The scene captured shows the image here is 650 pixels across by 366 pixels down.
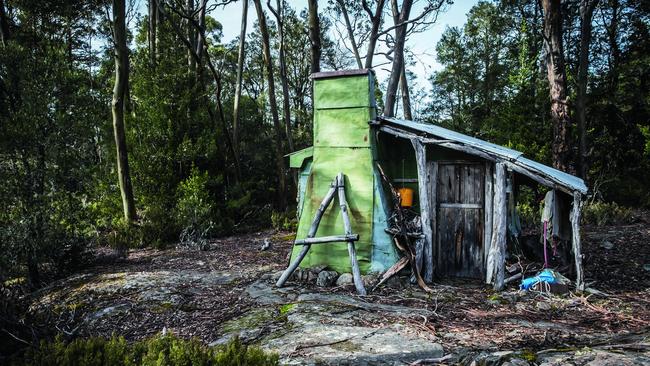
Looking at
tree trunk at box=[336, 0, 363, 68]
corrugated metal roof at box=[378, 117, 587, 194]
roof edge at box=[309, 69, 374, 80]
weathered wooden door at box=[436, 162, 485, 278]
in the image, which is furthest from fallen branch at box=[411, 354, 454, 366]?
tree trunk at box=[336, 0, 363, 68]

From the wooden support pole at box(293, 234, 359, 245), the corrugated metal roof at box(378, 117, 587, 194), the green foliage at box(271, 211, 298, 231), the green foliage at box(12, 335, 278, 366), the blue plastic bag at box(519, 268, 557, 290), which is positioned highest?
the corrugated metal roof at box(378, 117, 587, 194)

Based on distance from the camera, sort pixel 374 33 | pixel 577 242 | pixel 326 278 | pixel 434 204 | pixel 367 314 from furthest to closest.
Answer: pixel 374 33 → pixel 434 204 → pixel 326 278 → pixel 577 242 → pixel 367 314

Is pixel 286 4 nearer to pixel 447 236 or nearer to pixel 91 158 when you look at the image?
pixel 91 158

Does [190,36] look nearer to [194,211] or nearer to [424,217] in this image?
[194,211]

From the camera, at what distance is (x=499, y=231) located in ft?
23.0

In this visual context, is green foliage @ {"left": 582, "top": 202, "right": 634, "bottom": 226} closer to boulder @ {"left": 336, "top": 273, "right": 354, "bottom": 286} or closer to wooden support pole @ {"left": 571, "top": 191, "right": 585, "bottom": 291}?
wooden support pole @ {"left": 571, "top": 191, "right": 585, "bottom": 291}

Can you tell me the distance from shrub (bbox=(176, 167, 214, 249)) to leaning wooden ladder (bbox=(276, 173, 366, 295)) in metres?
5.03

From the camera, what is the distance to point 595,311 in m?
5.88

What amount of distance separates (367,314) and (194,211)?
8.41 metres

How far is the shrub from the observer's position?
12249 millimetres

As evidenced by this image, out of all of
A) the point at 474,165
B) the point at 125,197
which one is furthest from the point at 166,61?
the point at 474,165

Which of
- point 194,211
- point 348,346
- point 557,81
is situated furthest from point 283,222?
point 348,346

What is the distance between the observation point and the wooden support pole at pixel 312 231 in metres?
7.34

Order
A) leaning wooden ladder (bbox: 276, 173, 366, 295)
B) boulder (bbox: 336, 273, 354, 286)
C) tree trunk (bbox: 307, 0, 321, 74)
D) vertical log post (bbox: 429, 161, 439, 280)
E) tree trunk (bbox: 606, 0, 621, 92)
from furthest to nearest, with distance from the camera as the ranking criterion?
tree trunk (bbox: 606, 0, 621, 92)
tree trunk (bbox: 307, 0, 321, 74)
vertical log post (bbox: 429, 161, 439, 280)
boulder (bbox: 336, 273, 354, 286)
leaning wooden ladder (bbox: 276, 173, 366, 295)
